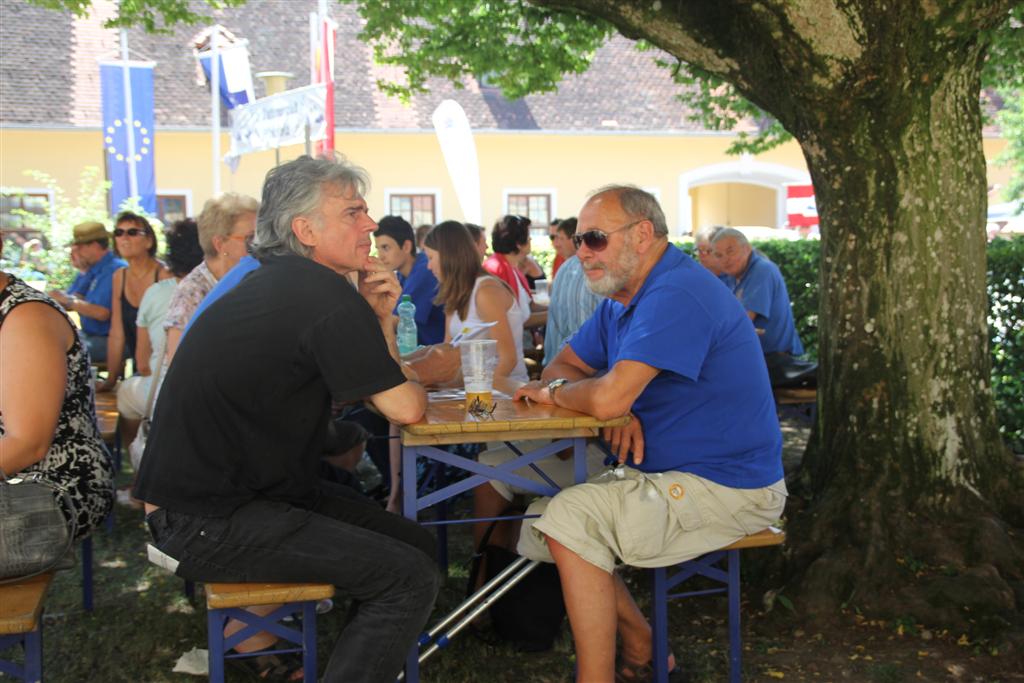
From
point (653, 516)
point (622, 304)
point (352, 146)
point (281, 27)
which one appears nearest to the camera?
point (653, 516)

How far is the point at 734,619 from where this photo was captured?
3.48 m

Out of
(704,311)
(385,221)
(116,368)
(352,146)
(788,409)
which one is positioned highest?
(352,146)

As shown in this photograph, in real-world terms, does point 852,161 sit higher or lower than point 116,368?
higher

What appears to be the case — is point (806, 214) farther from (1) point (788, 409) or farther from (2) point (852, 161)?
(2) point (852, 161)

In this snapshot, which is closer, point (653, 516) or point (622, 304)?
point (653, 516)

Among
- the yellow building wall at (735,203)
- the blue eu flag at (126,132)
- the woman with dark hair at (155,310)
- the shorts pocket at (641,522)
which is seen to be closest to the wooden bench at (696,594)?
the shorts pocket at (641,522)

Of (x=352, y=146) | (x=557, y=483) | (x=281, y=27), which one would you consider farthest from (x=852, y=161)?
(x=281, y=27)

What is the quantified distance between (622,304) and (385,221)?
12.6ft

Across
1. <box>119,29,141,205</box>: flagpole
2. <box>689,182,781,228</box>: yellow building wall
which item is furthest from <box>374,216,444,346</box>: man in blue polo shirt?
<box>689,182,781,228</box>: yellow building wall

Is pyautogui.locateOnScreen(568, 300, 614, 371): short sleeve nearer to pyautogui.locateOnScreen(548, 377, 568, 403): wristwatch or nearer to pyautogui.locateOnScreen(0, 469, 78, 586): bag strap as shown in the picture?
pyautogui.locateOnScreen(548, 377, 568, 403): wristwatch

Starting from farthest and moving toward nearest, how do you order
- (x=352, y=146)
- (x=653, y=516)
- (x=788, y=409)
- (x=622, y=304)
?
(x=352, y=146), (x=788, y=409), (x=622, y=304), (x=653, y=516)

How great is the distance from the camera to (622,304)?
3.63 m

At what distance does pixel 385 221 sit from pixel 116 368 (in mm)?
2019

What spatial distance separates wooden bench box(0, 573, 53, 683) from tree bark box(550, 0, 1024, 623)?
9.12 feet
